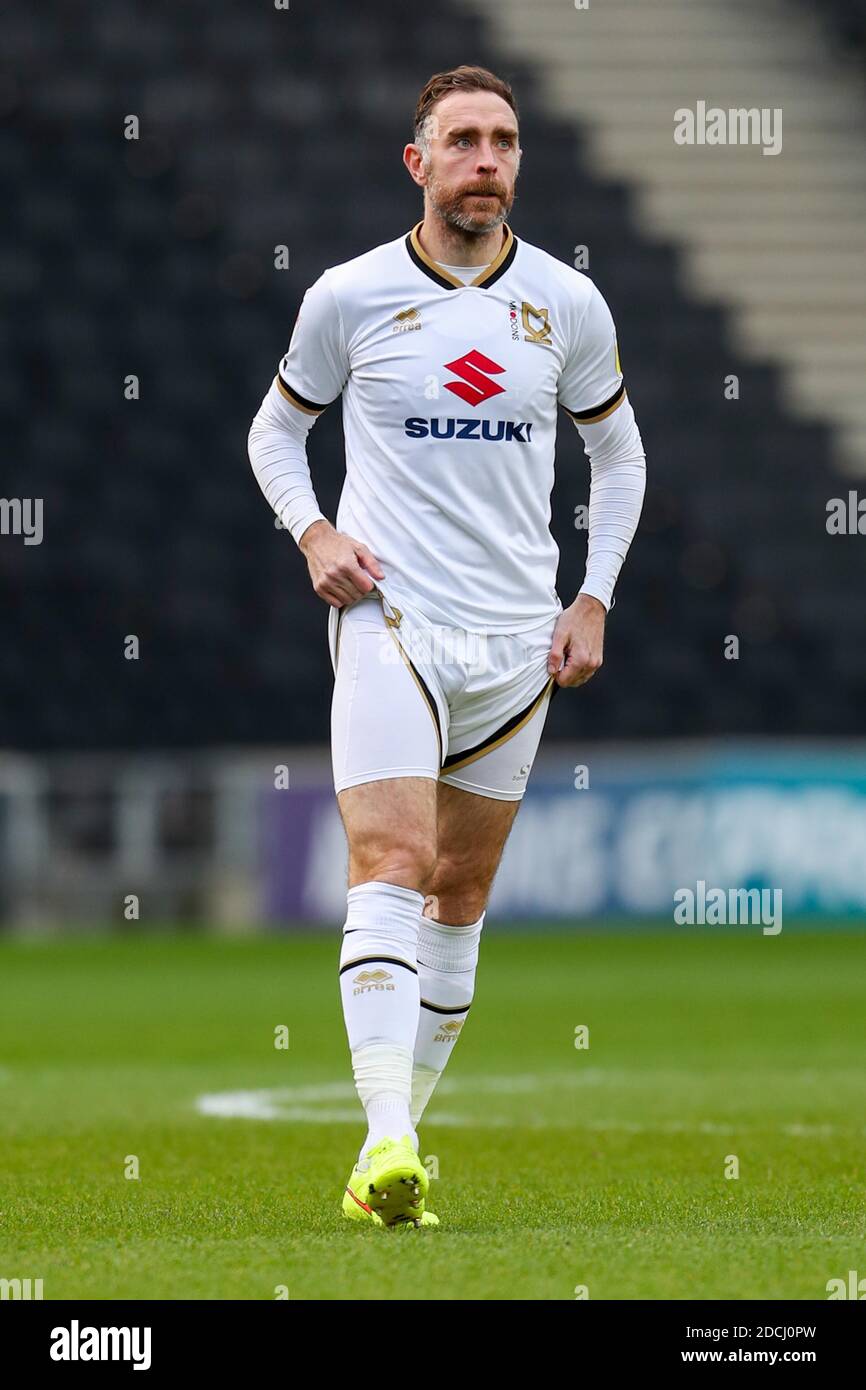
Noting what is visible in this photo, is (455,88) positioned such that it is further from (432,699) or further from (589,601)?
(432,699)

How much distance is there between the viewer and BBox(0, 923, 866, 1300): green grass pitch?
3.66 metres

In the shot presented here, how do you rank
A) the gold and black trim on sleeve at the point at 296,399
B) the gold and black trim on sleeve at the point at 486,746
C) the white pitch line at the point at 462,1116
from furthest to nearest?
the white pitch line at the point at 462,1116, the gold and black trim on sleeve at the point at 296,399, the gold and black trim on sleeve at the point at 486,746

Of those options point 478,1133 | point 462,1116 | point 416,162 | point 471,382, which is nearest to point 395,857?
point 471,382

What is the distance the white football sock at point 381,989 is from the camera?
13.6 feet

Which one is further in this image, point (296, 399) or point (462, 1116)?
point (462, 1116)

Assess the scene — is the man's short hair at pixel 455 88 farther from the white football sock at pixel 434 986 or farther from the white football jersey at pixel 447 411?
the white football sock at pixel 434 986

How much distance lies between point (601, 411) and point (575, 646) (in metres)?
0.53

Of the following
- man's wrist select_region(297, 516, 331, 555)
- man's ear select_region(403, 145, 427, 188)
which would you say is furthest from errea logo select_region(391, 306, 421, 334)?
man's wrist select_region(297, 516, 331, 555)

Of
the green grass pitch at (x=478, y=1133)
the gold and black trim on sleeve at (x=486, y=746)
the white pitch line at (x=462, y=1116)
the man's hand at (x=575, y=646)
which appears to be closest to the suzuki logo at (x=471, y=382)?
the man's hand at (x=575, y=646)

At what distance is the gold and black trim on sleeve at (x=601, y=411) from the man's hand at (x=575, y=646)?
0.41 metres

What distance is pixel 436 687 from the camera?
4379mm

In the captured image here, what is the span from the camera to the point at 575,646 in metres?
4.64

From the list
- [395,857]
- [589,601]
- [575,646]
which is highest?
[589,601]
